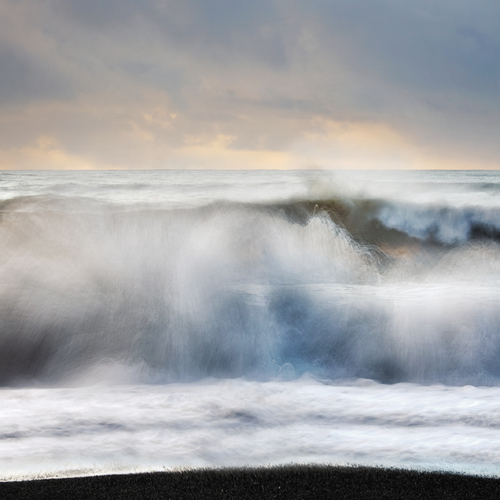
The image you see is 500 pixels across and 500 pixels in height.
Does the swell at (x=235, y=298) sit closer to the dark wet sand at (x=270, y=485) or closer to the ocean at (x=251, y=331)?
the ocean at (x=251, y=331)

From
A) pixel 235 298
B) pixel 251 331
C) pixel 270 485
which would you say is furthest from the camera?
pixel 235 298

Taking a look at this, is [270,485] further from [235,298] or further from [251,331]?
[235,298]

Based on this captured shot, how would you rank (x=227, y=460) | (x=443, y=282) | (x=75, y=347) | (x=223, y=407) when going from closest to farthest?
(x=227, y=460) < (x=223, y=407) < (x=75, y=347) < (x=443, y=282)

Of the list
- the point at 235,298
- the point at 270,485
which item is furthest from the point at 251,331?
the point at 270,485

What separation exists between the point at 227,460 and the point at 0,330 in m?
2.79

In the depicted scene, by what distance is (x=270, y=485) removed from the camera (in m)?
1.62

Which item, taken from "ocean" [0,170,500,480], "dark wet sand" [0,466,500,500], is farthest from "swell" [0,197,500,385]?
"dark wet sand" [0,466,500,500]

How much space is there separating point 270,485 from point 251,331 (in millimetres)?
1954

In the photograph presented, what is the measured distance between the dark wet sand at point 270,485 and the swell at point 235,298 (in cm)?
136

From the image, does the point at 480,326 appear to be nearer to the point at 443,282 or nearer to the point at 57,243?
the point at 443,282

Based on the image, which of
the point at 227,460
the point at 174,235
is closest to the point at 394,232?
the point at 174,235

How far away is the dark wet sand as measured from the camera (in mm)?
1567

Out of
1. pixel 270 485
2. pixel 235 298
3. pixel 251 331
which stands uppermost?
pixel 235 298

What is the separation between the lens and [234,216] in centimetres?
614
